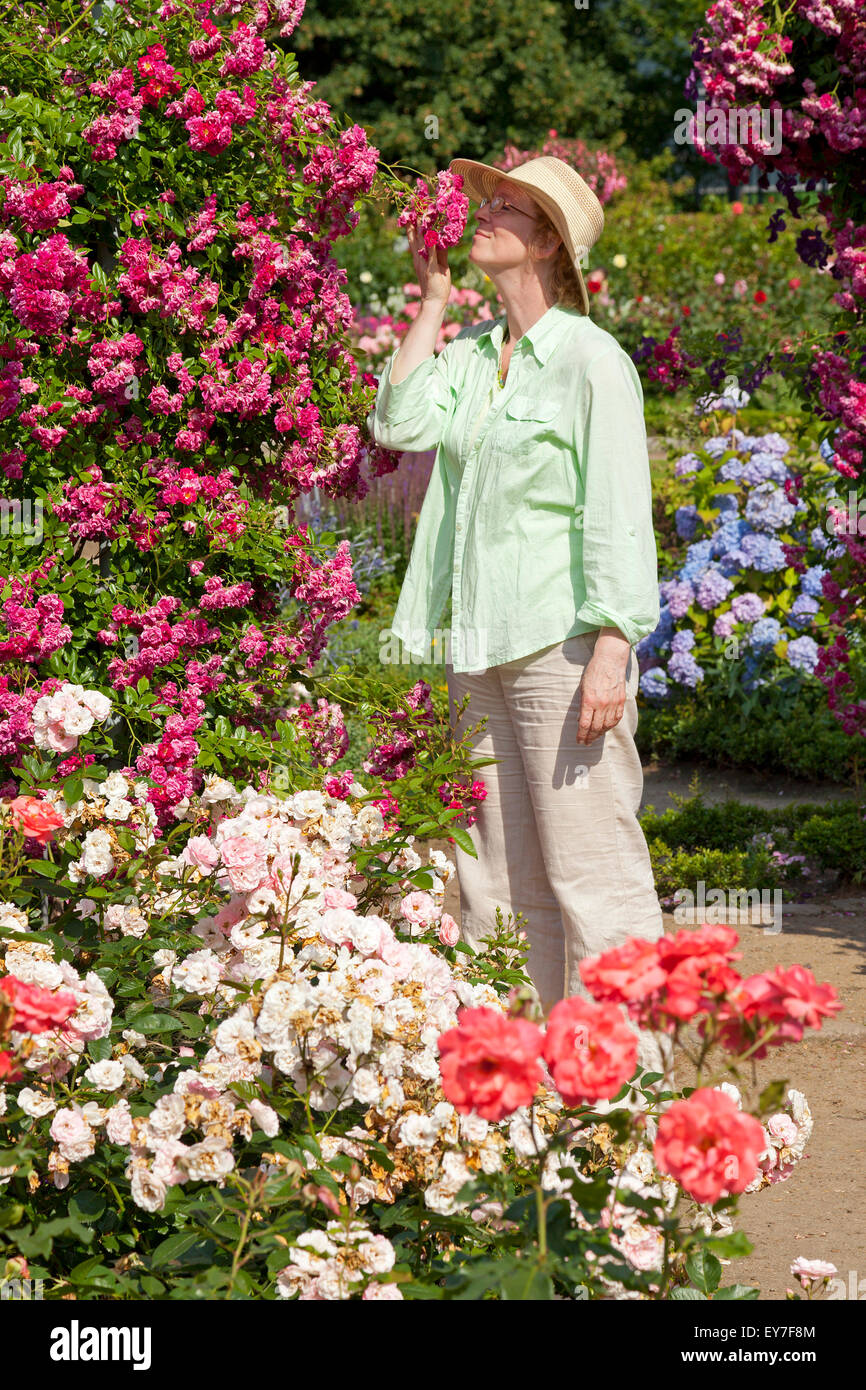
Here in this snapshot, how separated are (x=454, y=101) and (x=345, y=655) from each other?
1621cm

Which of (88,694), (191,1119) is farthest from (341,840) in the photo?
(191,1119)

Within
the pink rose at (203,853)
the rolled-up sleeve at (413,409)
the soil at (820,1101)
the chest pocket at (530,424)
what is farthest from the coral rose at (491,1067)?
the rolled-up sleeve at (413,409)

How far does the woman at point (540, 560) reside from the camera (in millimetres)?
2895

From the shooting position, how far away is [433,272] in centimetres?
314

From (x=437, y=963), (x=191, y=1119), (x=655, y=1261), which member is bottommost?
(x=655, y=1261)

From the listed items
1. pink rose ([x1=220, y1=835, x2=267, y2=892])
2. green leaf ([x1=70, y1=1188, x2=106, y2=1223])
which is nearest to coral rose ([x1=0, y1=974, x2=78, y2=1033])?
green leaf ([x1=70, y1=1188, x2=106, y2=1223])

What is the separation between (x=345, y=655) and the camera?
5836 millimetres

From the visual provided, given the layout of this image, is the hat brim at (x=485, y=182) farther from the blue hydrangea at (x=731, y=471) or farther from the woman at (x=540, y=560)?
the blue hydrangea at (x=731, y=471)

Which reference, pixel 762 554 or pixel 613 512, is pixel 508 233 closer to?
pixel 613 512

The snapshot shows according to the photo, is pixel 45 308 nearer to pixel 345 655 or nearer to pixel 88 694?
pixel 88 694

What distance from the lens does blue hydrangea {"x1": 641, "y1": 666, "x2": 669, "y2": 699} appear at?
6.48 m

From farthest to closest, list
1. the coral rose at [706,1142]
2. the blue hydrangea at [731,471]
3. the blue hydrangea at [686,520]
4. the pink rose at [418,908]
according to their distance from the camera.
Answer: the blue hydrangea at [686,520], the blue hydrangea at [731,471], the pink rose at [418,908], the coral rose at [706,1142]

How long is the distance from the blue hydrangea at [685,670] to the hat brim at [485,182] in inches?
133

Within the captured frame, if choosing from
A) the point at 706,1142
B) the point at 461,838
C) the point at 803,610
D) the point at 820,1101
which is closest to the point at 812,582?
the point at 803,610
